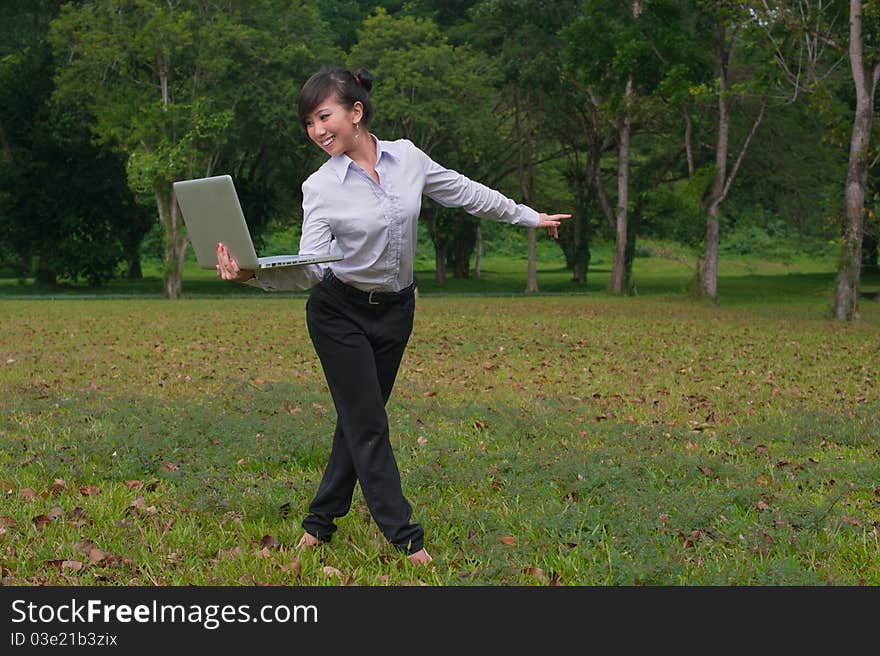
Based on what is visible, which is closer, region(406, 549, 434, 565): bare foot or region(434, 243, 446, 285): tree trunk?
region(406, 549, 434, 565): bare foot

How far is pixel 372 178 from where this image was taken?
4.60m

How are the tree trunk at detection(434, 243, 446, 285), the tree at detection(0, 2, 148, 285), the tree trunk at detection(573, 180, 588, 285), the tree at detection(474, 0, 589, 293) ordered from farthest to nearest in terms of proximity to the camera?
the tree trunk at detection(434, 243, 446, 285), the tree trunk at detection(573, 180, 588, 285), the tree at detection(0, 2, 148, 285), the tree at detection(474, 0, 589, 293)

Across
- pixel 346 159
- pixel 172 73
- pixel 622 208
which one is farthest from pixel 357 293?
pixel 172 73

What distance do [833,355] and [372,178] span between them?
39.4 ft

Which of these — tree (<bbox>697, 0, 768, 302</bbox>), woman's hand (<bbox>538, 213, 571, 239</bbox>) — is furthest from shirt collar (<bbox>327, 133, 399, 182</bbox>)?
tree (<bbox>697, 0, 768, 302</bbox>)

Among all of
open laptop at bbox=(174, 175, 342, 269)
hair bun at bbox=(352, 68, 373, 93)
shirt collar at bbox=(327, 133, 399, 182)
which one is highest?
hair bun at bbox=(352, 68, 373, 93)

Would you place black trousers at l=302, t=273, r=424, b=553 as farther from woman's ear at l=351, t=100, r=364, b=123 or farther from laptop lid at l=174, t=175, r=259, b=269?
woman's ear at l=351, t=100, r=364, b=123

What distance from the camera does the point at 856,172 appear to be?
21.1 m

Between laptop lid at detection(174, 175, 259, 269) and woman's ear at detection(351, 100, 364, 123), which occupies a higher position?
woman's ear at detection(351, 100, 364, 123)

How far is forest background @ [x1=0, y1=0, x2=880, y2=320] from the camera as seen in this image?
2809 centimetres

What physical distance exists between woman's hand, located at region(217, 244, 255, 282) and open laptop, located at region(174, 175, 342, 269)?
0.02 m

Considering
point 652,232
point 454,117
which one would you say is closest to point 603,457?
point 454,117

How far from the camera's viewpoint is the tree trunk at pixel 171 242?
116 ft

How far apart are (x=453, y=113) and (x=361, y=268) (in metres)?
31.6
